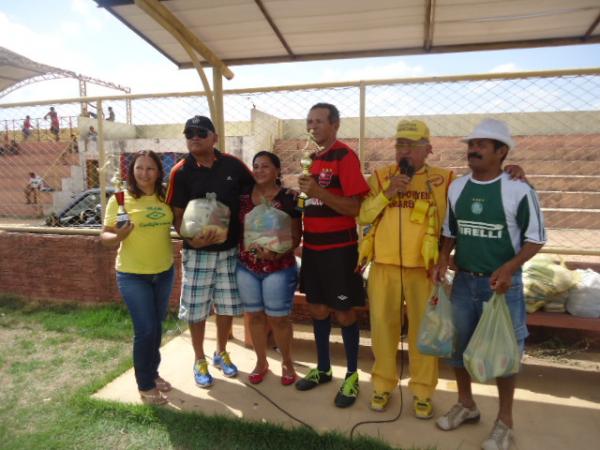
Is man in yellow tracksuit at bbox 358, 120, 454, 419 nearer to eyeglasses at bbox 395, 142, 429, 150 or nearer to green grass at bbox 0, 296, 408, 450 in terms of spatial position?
eyeglasses at bbox 395, 142, 429, 150

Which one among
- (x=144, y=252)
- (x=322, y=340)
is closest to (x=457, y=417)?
(x=322, y=340)

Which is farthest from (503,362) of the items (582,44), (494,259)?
(582,44)

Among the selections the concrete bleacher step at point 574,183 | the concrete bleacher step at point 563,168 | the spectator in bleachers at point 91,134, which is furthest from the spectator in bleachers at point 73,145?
the concrete bleacher step at point 574,183

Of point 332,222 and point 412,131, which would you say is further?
point 332,222

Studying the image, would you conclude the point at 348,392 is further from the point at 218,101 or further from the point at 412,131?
the point at 218,101

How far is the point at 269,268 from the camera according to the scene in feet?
10.6

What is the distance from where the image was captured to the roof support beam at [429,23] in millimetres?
3422

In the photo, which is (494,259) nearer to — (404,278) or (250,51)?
(404,278)

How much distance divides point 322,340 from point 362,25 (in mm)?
2607

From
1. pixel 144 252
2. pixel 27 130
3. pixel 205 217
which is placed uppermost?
pixel 27 130

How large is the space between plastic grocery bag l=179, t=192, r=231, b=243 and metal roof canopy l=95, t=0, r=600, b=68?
5.04ft

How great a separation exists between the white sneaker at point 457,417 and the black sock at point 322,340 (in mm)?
903

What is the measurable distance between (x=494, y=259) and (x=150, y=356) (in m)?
2.42

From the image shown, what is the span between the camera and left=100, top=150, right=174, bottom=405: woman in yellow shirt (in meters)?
3.08
